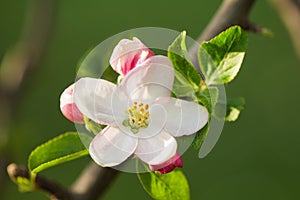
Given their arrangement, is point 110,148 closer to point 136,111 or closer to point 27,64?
point 136,111

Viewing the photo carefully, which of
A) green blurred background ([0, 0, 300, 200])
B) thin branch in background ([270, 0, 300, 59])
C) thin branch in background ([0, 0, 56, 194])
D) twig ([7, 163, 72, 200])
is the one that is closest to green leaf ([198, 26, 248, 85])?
twig ([7, 163, 72, 200])

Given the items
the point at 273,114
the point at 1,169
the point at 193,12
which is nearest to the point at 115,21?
the point at 193,12

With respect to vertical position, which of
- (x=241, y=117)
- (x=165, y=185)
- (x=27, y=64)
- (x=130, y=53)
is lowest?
(x=241, y=117)

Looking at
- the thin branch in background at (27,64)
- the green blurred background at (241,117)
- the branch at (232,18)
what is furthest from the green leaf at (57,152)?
the green blurred background at (241,117)

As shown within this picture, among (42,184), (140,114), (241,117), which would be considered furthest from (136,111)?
(241,117)

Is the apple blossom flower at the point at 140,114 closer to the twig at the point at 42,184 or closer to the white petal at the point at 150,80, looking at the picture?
the white petal at the point at 150,80

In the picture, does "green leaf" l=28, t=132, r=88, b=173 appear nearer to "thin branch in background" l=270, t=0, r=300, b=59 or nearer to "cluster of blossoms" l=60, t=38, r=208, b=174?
"cluster of blossoms" l=60, t=38, r=208, b=174

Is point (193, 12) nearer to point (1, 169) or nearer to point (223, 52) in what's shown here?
point (1, 169)
